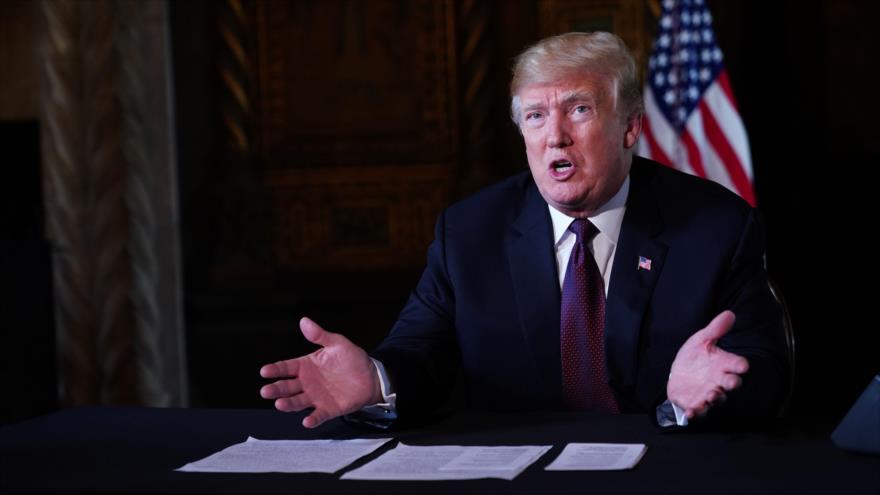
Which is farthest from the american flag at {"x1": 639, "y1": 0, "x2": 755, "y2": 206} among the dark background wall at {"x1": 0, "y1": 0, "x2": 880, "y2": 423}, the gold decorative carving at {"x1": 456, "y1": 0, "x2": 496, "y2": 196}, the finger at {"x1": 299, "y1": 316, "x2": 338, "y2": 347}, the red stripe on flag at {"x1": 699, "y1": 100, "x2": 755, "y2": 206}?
the finger at {"x1": 299, "y1": 316, "x2": 338, "y2": 347}

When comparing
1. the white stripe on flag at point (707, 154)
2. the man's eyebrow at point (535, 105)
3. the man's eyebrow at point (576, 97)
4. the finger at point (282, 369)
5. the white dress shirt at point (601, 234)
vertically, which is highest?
the man's eyebrow at point (576, 97)

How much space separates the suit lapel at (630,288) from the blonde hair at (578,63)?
0.29 m

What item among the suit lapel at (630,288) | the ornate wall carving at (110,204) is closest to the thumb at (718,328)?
the suit lapel at (630,288)

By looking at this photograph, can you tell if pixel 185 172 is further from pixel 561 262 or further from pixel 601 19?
pixel 561 262

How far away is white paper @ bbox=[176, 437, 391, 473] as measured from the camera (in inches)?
70.6

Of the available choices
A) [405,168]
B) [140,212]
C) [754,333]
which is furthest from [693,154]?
[140,212]

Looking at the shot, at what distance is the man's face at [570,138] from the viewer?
2578 mm

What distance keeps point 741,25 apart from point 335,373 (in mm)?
4485

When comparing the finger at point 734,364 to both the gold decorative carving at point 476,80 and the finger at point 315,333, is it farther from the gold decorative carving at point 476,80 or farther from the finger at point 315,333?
the gold decorative carving at point 476,80

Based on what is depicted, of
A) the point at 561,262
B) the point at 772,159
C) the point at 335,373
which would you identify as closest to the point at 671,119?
the point at 772,159

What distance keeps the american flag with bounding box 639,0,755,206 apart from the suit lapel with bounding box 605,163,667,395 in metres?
2.35

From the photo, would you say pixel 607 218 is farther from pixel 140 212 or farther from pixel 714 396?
pixel 140 212

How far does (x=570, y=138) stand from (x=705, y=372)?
31.4 inches

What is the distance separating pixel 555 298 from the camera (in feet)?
8.48
